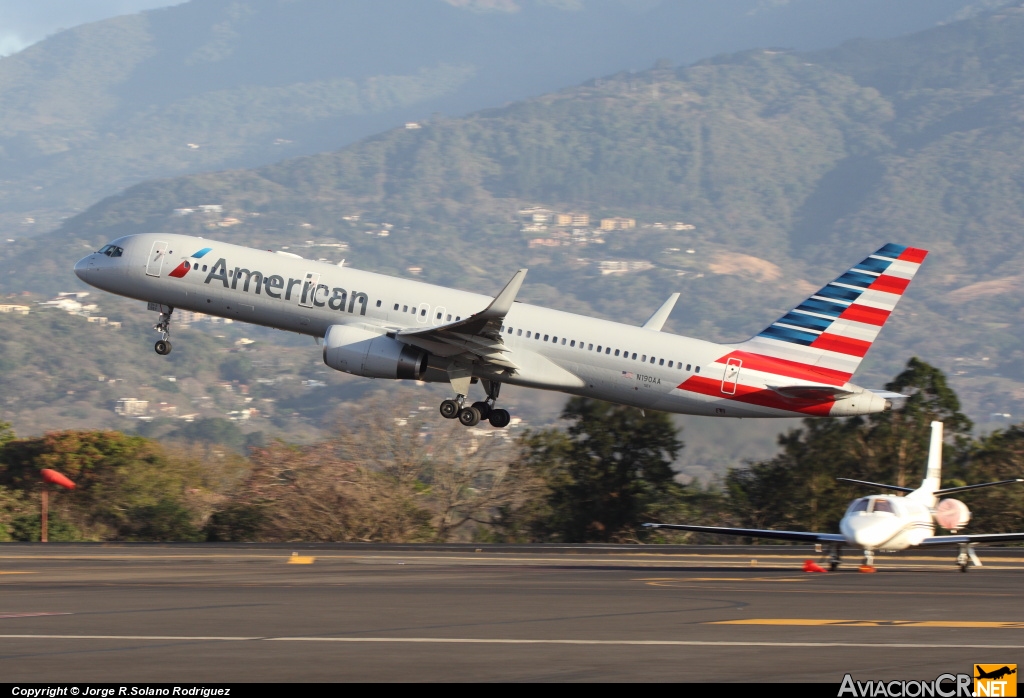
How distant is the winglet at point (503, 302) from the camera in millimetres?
44812

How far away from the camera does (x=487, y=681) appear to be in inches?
647

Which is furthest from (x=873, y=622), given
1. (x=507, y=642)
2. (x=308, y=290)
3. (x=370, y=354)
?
(x=308, y=290)

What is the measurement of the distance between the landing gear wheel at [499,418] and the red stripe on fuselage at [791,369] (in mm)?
7813

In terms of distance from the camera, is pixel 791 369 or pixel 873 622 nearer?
pixel 873 622

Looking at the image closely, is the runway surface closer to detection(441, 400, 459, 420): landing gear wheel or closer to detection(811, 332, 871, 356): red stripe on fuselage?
detection(441, 400, 459, 420): landing gear wheel

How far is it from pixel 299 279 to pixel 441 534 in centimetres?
2173

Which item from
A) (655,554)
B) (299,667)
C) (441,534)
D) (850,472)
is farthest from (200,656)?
(850,472)

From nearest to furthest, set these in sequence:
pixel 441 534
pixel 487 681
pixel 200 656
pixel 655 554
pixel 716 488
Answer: pixel 487 681
pixel 200 656
pixel 655 554
pixel 441 534
pixel 716 488

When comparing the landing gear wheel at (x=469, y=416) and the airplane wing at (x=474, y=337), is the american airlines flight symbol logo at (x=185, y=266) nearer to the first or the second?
the airplane wing at (x=474, y=337)

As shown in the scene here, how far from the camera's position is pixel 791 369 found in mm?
49875

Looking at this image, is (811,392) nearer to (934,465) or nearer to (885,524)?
(934,465)

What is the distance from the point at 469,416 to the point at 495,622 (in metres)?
27.4

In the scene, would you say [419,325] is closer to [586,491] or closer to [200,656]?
[586,491]

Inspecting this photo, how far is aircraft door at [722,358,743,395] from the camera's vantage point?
1967 inches
